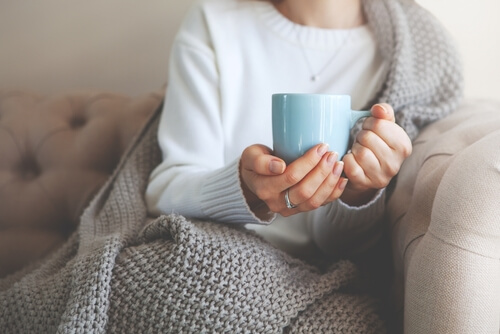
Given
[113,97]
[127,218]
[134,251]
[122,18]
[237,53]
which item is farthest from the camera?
[122,18]

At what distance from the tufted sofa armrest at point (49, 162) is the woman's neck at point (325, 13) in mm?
356

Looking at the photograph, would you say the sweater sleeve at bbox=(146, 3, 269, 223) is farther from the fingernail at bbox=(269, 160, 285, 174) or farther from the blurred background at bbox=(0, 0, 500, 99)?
the blurred background at bbox=(0, 0, 500, 99)

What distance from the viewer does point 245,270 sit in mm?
580

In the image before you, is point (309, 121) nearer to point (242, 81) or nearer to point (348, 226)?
point (348, 226)

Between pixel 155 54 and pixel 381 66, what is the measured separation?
638 mm

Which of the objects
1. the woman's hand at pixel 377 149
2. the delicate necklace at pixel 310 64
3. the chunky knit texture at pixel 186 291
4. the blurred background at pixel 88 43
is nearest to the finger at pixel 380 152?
the woman's hand at pixel 377 149

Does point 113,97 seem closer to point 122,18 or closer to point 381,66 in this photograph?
point 122,18

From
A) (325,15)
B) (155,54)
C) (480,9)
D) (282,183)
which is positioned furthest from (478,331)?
(155,54)

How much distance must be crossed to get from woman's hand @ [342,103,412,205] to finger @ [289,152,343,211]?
0.03 meters

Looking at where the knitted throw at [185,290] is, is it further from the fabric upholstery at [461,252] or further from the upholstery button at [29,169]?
the upholstery button at [29,169]

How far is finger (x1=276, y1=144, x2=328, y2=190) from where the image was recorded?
524 mm

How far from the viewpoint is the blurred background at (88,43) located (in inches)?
49.2

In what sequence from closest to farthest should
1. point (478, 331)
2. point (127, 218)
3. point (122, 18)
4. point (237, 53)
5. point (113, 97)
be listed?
point (478, 331)
point (127, 218)
point (237, 53)
point (113, 97)
point (122, 18)

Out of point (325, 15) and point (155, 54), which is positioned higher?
point (325, 15)
